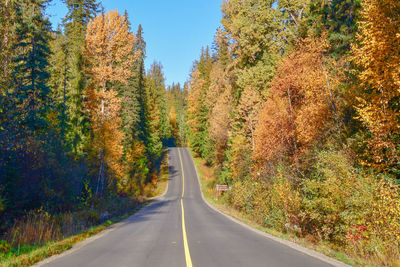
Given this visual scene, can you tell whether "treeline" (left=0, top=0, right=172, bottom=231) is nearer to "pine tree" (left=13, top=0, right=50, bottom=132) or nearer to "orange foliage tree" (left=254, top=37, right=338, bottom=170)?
"pine tree" (left=13, top=0, right=50, bottom=132)

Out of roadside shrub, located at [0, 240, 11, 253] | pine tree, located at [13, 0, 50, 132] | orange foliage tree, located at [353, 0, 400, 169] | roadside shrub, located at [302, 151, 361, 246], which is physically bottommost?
roadside shrub, located at [0, 240, 11, 253]

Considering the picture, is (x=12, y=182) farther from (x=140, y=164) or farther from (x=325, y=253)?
(x=140, y=164)

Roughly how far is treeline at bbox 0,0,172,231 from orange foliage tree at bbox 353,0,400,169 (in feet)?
45.0

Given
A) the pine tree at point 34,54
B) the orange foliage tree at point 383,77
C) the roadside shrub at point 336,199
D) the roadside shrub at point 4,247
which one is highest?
the pine tree at point 34,54

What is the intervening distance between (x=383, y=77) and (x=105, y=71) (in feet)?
68.5

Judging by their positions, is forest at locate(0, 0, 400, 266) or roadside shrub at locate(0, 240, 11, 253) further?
forest at locate(0, 0, 400, 266)

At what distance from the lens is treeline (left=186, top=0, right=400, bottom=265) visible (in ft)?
26.8

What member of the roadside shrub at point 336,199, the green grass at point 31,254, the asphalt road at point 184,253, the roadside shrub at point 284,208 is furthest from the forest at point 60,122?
the roadside shrub at point 336,199

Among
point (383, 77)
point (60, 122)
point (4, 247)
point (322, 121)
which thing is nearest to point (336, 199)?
point (383, 77)

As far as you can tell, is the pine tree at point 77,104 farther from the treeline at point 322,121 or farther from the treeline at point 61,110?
the treeline at point 322,121

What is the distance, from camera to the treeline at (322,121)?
26.8ft

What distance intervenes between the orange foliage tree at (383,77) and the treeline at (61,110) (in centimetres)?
1371

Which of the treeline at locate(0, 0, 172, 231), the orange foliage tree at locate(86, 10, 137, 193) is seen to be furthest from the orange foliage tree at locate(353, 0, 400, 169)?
the orange foliage tree at locate(86, 10, 137, 193)

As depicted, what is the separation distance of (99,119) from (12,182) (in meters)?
11.5
